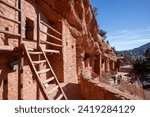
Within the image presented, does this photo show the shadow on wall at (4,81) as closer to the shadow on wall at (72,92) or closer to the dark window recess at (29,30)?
the dark window recess at (29,30)

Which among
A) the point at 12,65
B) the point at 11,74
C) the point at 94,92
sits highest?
the point at 12,65

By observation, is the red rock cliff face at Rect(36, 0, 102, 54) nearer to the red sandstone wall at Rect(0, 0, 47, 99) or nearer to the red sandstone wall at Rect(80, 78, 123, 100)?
the red sandstone wall at Rect(0, 0, 47, 99)

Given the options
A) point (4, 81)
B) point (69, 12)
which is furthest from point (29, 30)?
point (69, 12)

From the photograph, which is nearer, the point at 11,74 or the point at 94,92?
the point at 11,74

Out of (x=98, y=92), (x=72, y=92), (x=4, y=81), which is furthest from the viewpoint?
(x=72, y=92)

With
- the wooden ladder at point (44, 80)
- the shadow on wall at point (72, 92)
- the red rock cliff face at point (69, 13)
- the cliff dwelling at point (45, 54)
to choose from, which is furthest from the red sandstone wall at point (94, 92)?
the red rock cliff face at point (69, 13)

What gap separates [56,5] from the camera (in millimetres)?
7902

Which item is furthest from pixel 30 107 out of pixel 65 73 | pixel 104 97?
pixel 65 73

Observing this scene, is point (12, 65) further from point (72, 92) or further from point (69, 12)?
point (69, 12)

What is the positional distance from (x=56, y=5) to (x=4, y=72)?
14.6ft

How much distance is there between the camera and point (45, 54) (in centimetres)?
635

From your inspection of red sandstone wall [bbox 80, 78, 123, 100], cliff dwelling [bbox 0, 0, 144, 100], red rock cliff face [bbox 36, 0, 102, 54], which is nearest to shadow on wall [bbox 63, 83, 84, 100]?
cliff dwelling [bbox 0, 0, 144, 100]

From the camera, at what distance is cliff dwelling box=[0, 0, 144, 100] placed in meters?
4.25

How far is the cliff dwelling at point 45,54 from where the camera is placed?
4246 millimetres
